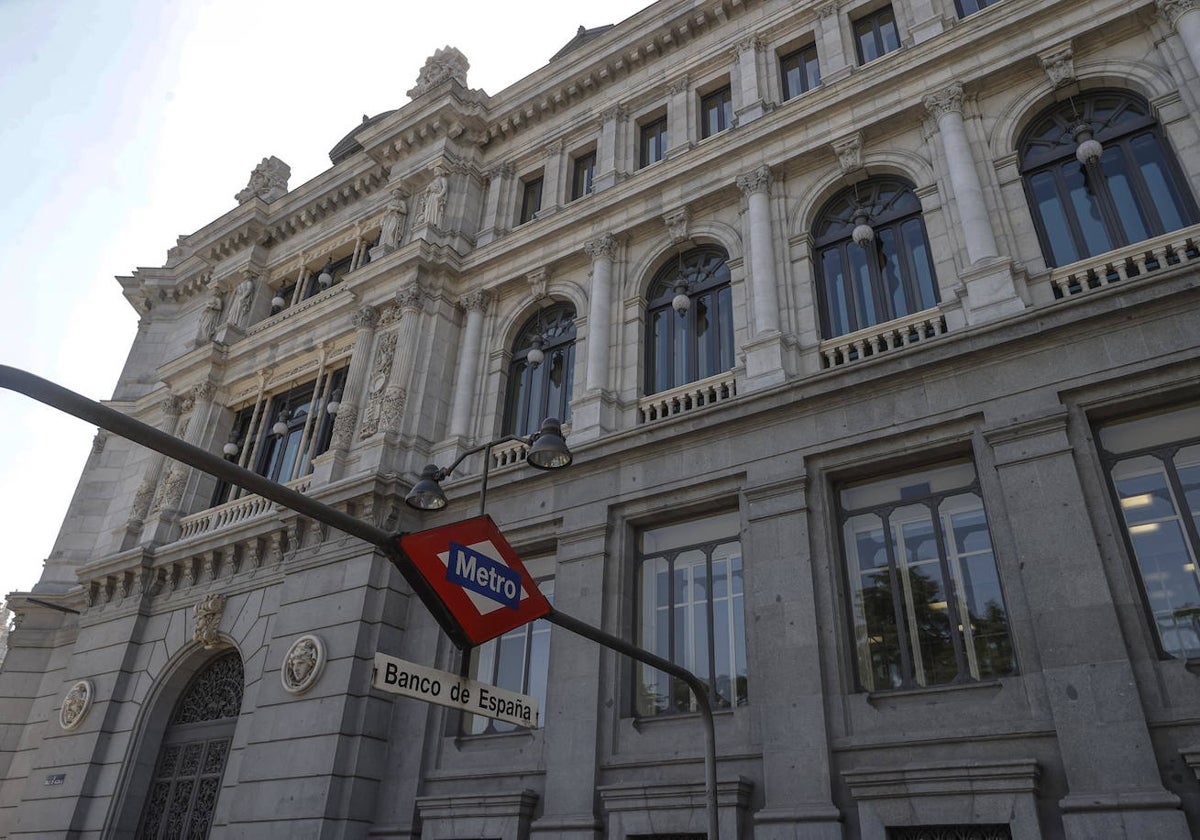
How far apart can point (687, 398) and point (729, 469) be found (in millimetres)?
2272

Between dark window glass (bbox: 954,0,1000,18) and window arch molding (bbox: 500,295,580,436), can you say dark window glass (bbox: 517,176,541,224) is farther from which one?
dark window glass (bbox: 954,0,1000,18)

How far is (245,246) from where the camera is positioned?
29.4 metres

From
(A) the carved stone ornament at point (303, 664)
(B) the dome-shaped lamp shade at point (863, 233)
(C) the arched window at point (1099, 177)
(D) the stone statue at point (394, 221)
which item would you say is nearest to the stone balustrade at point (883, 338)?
(B) the dome-shaped lamp shade at point (863, 233)

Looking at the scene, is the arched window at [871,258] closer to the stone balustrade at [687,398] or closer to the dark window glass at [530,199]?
the stone balustrade at [687,398]

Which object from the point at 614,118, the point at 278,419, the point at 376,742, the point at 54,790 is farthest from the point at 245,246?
the point at 376,742

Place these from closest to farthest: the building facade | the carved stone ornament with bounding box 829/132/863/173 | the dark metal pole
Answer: the dark metal pole → the building facade → the carved stone ornament with bounding box 829/132/863/173

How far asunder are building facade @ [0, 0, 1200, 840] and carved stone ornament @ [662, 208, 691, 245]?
10 cm

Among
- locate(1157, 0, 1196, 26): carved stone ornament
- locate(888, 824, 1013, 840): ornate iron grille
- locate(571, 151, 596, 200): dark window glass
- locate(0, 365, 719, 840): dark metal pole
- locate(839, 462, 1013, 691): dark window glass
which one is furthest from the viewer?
locate(571, 151, 596, 200): dark window glass

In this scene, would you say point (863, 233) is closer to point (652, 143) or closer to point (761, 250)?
point (761, 250)

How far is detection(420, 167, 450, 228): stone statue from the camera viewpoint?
75.8 ft

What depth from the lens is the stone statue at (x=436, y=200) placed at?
23.1 m

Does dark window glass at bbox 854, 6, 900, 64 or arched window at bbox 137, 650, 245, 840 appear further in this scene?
arched window at bbox 137, 650, 245, 840

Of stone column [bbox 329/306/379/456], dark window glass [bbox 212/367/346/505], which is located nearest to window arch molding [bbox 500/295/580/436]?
stone column [bbox 329/306/379/456]

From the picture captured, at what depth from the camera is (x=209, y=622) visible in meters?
20.5
